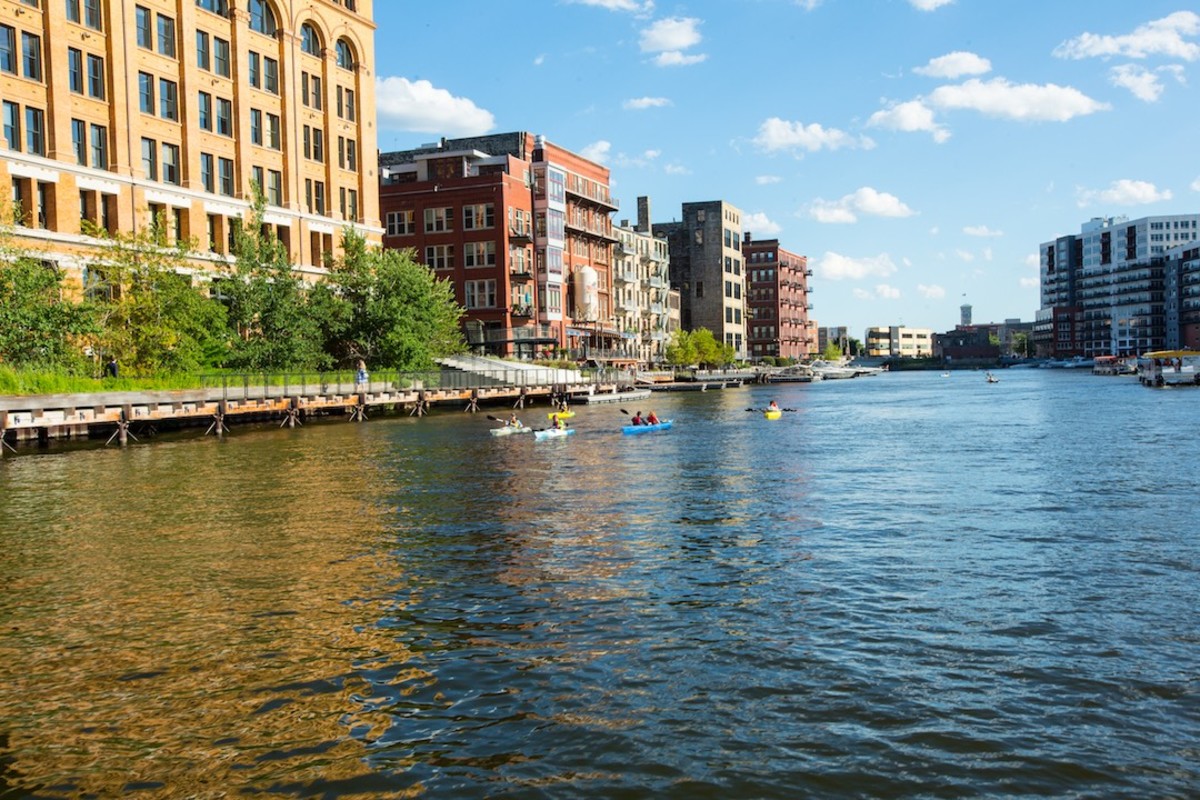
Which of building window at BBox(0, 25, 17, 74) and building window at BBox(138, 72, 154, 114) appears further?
building window at BBox(138, 72, 154, 114)

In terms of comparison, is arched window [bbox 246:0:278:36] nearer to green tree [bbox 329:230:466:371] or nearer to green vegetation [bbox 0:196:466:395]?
green vegetation [bbox 0:196:466:395]

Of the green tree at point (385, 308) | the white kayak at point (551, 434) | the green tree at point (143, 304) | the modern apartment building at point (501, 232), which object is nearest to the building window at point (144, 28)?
the green tree at point (143, 304)

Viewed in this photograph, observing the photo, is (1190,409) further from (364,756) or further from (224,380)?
(364,756)

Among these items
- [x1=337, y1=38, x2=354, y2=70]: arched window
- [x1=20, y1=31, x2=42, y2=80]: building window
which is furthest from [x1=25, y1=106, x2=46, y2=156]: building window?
[x1=337, y1=38, x2=354, y2=70]: arched window

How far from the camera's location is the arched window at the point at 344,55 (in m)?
83.7

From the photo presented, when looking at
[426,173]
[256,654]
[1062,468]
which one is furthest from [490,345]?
[256,654]

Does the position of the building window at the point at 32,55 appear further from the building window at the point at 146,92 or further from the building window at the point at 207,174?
the building window at the point at 207,174

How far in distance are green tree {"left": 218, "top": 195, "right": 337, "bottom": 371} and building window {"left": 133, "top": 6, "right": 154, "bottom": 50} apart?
10911mm

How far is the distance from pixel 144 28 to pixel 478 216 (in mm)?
40257

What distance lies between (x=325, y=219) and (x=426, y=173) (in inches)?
1079

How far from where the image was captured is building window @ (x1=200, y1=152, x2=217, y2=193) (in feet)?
226

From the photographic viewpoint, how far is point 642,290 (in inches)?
5792

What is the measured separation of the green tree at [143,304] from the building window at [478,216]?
4357cm

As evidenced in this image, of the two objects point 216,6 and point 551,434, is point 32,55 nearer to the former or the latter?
point 216,6
